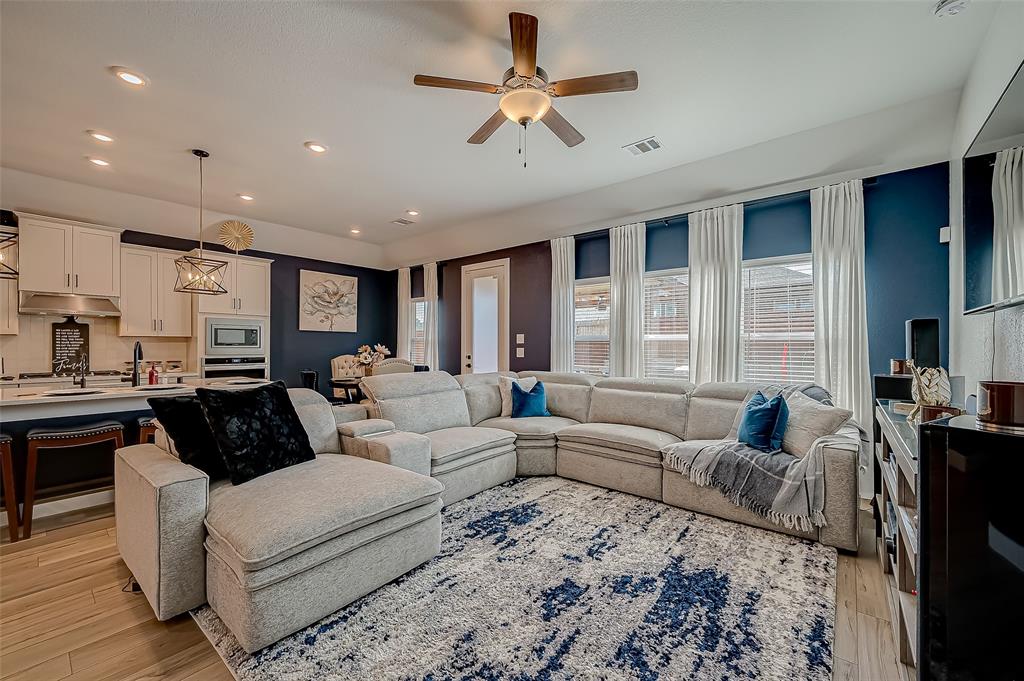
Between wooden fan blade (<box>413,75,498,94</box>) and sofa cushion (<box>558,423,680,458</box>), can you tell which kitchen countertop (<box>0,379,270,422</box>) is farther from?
sofa cushion (<box>558,423,680,458</box>)

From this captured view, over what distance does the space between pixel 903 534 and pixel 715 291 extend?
2.76 meters

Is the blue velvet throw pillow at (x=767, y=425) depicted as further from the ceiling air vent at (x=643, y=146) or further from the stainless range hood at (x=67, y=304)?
the stainless range hood at (x=67, y=304)

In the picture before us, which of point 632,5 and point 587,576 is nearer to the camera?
point 632,5

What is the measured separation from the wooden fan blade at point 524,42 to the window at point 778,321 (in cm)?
292

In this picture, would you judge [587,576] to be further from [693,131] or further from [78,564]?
[693,131]

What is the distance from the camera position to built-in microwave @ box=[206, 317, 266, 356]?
5320 mm

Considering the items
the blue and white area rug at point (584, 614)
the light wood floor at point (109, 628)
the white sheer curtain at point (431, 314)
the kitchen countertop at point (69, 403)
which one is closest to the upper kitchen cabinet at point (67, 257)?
the kitchen countertop at point (69, 403)

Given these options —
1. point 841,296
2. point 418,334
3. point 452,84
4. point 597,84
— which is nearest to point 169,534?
point 452,84

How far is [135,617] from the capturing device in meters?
1.91

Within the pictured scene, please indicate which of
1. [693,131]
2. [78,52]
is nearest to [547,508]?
[693,131]

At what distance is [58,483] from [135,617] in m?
2.18

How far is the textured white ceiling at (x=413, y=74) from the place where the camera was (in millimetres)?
2096

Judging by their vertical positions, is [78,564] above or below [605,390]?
below

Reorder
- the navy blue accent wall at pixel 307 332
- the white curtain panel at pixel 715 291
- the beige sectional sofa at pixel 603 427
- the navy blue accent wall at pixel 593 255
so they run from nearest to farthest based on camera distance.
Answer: the beige sectional sofa at pixel 603 427 → the white curtain panel at pixel 715 291 → the navy blue accent wall at pixel 593 255 → the navy blue accent wall at pixel 307 332
